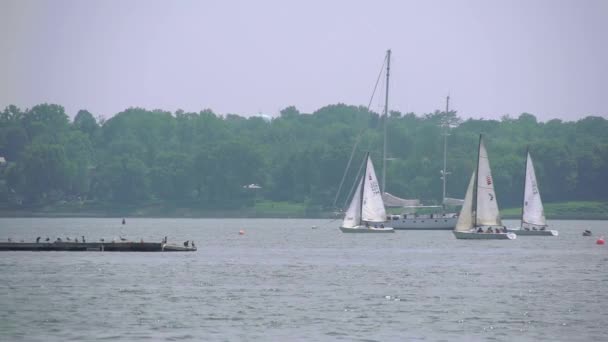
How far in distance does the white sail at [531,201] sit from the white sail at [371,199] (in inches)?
598

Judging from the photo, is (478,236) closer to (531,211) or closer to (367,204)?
(531,211)

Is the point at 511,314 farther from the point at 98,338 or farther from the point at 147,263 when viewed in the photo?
the point at 147,263

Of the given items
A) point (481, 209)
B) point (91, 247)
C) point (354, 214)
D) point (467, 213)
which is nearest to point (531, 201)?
point (467, 213)

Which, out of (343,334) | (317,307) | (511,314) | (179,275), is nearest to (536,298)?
(511,314)

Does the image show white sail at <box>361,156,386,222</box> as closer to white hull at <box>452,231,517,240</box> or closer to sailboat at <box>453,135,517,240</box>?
sailboat at <box>453,135,517,240</box>

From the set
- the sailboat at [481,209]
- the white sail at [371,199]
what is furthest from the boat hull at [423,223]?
the sailboat at [481,209]

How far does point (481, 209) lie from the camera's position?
127 metres

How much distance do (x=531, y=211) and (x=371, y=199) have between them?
17.1m

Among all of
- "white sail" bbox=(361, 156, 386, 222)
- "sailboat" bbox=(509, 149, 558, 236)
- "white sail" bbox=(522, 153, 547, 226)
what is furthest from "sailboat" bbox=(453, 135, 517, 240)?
"white sail" bbox=(361, 156, 386, 222)

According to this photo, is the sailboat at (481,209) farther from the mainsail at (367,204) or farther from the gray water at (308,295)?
the mainsail at (367,204)

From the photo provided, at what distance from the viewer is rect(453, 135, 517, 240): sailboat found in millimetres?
125812

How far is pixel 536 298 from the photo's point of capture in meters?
72.8

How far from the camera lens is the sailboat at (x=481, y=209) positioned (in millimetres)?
125812

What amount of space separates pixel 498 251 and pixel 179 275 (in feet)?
131
